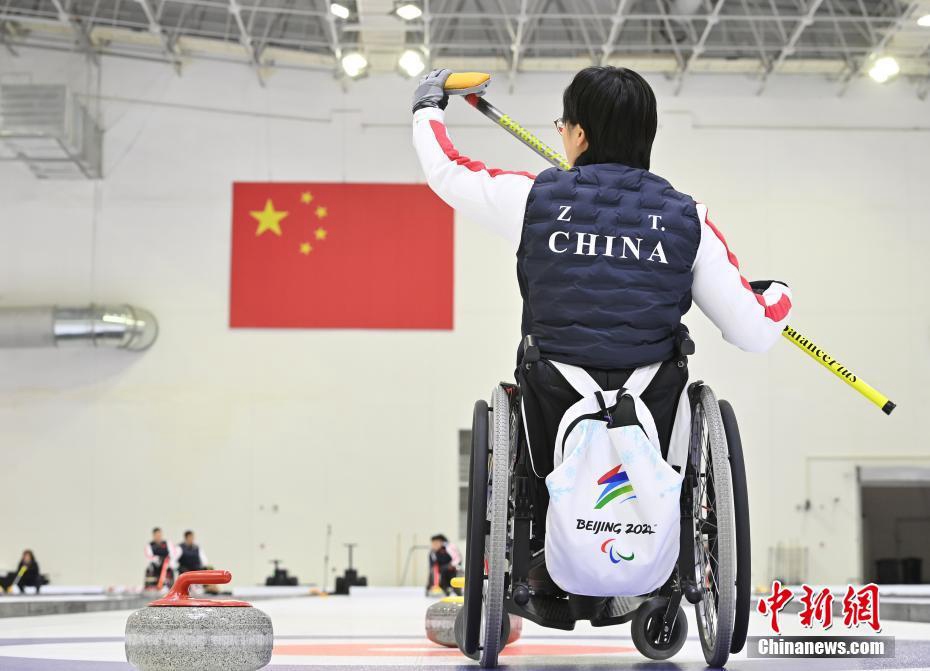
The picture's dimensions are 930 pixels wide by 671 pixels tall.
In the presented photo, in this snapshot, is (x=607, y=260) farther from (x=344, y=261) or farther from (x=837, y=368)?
(x=344, y=261)

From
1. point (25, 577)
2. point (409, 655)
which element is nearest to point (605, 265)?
point (409, 655)

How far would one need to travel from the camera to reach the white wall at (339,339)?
20609 millimetres

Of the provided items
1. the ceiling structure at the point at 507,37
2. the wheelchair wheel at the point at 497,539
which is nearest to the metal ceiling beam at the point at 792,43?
the ceiling structure at the point at 507,37

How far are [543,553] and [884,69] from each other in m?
19.7

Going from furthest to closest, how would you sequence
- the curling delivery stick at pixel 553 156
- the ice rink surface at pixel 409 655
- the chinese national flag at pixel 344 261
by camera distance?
1. the chinese national flag at pixel 344 261
2. the curling delivery stick at pixel 553 156
3. the ice rink surface at pixel 409 655

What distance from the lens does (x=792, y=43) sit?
20203 mm

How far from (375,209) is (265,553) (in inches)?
272

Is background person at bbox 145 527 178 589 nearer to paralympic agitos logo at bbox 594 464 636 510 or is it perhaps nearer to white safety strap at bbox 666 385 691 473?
white safety strap at bbox 666 385 691 473

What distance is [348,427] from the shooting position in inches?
824

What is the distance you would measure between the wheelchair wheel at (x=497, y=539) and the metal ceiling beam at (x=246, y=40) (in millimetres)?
18097

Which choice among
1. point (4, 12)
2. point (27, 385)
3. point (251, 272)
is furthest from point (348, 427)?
point (4, 12)

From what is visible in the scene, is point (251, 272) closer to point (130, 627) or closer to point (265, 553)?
point (265, 553)

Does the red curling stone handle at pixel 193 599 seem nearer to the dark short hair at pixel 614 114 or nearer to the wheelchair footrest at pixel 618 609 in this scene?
the wheelchair footrest at pixel 618 609

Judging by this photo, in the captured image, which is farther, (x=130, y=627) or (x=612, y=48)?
(x=612, y=48)
